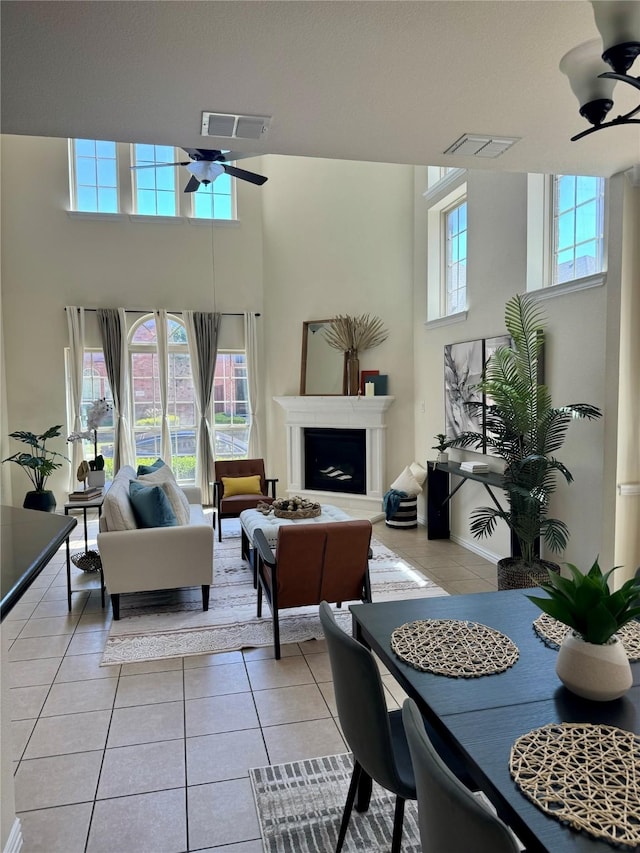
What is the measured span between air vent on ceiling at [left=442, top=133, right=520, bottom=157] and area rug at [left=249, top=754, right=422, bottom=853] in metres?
2.96

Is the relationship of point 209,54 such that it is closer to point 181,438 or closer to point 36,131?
point 36,131

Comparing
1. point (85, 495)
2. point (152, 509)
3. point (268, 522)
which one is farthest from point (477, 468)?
point (85, 495)

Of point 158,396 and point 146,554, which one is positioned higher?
point 158,396

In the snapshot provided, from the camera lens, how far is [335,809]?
2096 millimetres

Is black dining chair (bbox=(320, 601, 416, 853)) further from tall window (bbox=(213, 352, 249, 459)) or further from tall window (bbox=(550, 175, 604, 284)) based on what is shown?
tall window (bbox=(213, 352, 249, 459))

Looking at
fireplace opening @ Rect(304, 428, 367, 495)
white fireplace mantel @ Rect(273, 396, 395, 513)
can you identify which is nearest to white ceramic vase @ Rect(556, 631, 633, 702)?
white fireplace mantel @ Rect(273, 396, 395, 513)

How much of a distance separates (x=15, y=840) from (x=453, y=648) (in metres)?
1.59

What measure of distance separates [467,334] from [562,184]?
1.61 m

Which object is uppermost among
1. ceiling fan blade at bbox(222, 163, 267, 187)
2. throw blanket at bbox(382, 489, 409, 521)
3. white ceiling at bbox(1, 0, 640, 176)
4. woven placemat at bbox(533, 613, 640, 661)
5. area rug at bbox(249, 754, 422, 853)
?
ceiling fan blade at bbox(222, 163, 267, 187)

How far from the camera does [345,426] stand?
7.05m

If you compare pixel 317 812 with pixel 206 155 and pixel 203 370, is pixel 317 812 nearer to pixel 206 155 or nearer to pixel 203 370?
pixel 206 155

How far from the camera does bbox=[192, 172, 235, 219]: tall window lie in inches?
293

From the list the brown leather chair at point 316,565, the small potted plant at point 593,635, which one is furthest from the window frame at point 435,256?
the small potted plant at point 593,635

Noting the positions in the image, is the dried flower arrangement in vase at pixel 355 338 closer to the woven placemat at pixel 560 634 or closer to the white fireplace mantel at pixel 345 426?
the white fireplace mantel at pixel 345 426
